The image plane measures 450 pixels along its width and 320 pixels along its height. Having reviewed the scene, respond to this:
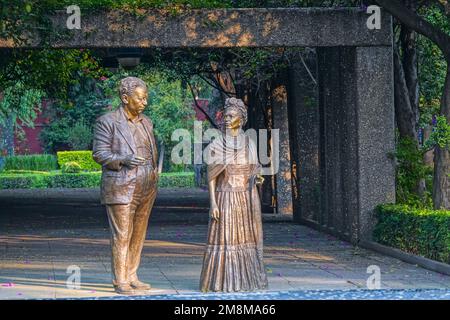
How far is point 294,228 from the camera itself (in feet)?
78.3

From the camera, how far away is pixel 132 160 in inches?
484

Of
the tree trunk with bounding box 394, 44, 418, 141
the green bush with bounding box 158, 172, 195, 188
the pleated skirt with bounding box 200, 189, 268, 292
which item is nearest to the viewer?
the pleated skirt with bounding box 200, 189, 268, 292

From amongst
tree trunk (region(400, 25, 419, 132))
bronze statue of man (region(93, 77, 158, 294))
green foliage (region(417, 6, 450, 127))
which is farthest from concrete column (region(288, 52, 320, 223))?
bronze statue of man (region(93, 77, 158, 294))

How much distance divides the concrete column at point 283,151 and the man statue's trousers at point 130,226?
15.2 m

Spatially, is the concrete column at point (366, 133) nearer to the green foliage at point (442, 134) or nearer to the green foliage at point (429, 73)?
the green foliage at point (442, 134)

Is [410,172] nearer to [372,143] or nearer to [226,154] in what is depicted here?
[372,143]

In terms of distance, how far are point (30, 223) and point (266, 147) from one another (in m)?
6.55

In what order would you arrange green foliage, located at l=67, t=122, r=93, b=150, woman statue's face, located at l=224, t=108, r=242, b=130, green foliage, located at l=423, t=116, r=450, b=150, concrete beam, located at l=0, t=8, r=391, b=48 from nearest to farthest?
woman statue's face, located at l=224, t=108, r=242, b=130
green foliage, located at l=423, t=116, r=450, b=150
concrete beam, located at l=0, t=8, r=391, b=48
green foliage, located at l=67, t=122, r=93, b=150

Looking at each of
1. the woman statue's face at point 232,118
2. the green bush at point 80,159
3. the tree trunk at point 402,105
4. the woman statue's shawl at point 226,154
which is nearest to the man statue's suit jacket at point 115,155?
the woman statue's shawl at point 226,154

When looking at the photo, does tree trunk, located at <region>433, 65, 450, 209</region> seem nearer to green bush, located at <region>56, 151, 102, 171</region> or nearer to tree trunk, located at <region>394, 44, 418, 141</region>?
tree trunk, located at <region>394, 44, 418, 141</region>

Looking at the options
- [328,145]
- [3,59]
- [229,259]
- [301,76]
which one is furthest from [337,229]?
[229,259]

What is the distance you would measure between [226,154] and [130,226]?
4.64ft

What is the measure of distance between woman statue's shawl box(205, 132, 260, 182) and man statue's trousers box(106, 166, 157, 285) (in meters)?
0.75

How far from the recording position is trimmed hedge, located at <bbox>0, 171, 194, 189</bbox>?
173ft
